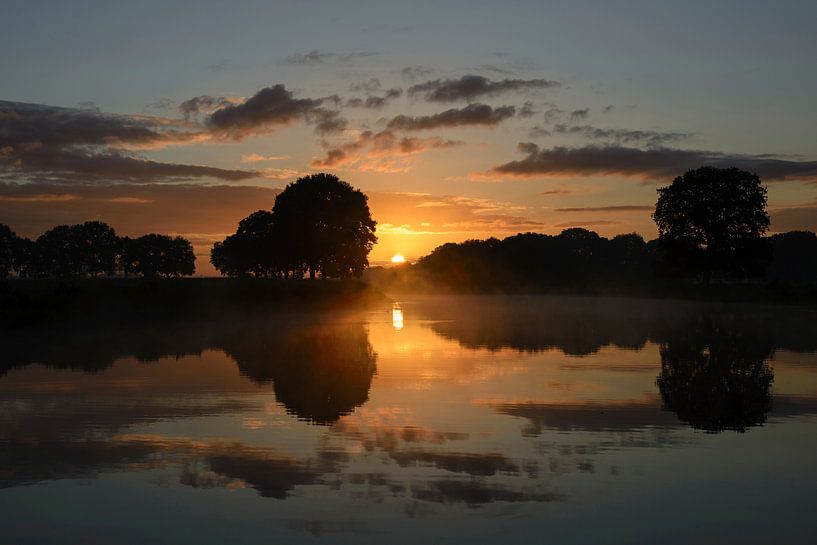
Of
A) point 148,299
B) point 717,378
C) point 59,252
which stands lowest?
point 717,378

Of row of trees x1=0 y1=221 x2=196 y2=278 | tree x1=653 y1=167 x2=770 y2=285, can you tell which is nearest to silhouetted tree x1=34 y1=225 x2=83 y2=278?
row of trees x1=0 y1=221 x2=196 y2=278

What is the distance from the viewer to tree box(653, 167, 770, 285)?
96.2m

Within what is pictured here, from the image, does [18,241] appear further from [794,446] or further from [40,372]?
[794,446]

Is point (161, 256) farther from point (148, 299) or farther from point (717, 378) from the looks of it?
point (717, 378)

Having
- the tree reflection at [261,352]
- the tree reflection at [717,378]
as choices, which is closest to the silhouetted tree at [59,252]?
the tree reflection at [261,352]

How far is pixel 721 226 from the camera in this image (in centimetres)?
9681

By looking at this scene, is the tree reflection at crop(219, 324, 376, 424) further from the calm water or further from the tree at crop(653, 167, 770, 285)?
the tree at crop(653, 167, 770, 285)

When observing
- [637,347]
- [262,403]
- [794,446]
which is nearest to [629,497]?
[794,446]

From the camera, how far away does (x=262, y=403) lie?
2041 centimetres

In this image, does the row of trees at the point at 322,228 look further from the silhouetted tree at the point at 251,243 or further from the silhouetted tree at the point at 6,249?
the silhouetted tree at the point at 6,249

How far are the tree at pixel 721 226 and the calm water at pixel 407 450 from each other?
69.5 m

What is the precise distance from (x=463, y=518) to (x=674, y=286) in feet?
366

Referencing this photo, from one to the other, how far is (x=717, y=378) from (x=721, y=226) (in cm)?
7811

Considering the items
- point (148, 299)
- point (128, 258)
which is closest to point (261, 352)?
point (148, 299)
